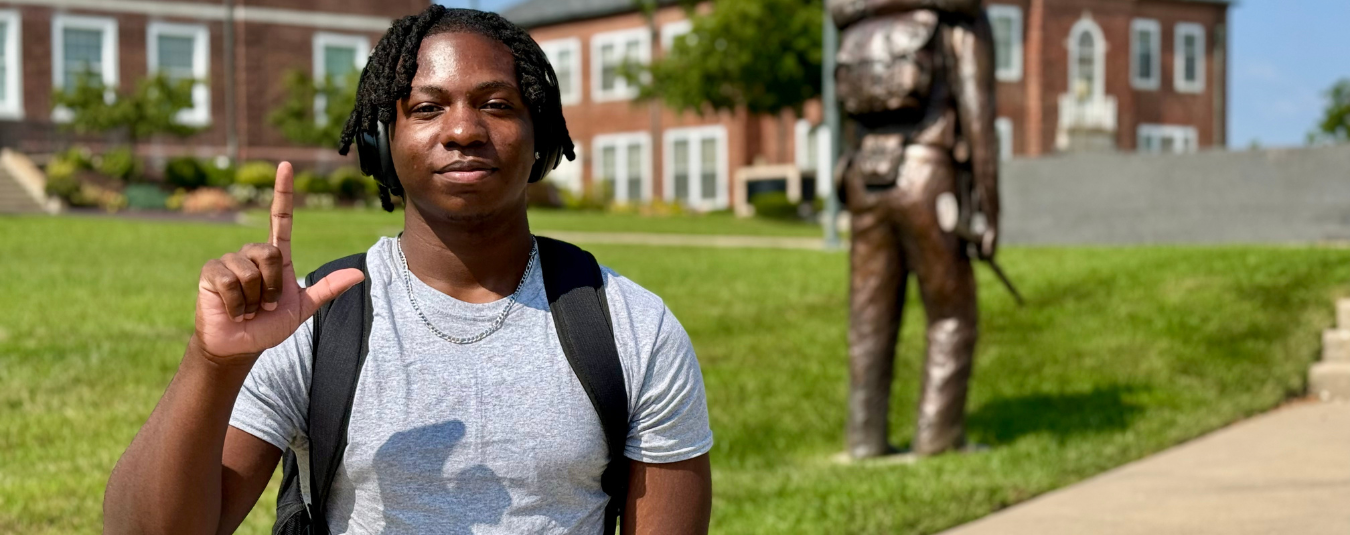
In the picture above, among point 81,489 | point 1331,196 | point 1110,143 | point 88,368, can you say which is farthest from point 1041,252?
point 81,489

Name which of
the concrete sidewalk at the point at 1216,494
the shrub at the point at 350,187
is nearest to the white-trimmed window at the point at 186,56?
the shrub at the point at 350,187

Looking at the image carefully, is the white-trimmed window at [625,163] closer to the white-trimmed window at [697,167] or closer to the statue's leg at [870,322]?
the white-trimmed window at [697,167]

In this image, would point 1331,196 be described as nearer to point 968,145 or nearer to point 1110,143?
point 1110,143

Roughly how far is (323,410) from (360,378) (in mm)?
80

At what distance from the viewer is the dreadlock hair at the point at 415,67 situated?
95.0 inches

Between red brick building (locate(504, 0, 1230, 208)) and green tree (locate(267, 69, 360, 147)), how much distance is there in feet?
28.2

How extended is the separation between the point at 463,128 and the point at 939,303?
15.5 ft

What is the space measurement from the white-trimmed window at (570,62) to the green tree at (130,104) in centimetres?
1709

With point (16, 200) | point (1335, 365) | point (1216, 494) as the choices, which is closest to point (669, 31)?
point (16, 200)

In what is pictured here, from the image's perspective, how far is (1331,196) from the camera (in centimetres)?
1712

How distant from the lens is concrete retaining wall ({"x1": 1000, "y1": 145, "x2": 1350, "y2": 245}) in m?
17.3

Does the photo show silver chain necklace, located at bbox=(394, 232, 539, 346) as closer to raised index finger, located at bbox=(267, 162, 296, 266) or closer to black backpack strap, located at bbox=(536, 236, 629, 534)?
black backpack strap, located at bbox=(536, 236, 629, 534)

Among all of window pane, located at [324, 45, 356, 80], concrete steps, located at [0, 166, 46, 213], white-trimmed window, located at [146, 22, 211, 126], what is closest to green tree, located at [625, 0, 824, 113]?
window pane, located at [324, 45, 356, 80]

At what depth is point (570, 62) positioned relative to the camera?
154ft
